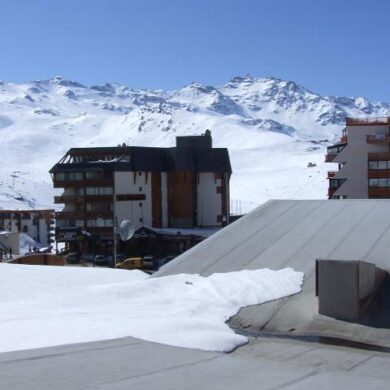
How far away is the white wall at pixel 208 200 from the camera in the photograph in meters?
60.5

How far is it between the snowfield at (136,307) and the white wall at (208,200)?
1814 inches

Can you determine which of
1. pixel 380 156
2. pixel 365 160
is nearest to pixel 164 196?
pixel 365 160

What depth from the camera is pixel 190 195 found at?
5922 centimetres

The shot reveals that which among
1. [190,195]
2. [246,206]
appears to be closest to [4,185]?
[246,206]

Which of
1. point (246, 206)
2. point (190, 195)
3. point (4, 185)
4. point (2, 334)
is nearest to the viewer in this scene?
point (2, 334)

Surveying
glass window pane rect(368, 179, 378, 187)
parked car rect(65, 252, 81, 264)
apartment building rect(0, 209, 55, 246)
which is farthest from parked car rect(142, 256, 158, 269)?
apartment building rect(0, 209, 55, 246)

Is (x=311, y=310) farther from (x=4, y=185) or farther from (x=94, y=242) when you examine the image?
(x=4, y=185)

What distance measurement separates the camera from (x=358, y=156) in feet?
164

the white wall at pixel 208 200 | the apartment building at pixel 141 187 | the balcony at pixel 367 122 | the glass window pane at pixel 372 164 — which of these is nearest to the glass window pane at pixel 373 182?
the glass window pane at pixel 372 164

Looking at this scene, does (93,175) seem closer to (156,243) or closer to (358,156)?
(156,243)

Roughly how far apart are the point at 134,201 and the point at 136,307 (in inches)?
1840

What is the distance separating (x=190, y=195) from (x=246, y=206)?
138 feet

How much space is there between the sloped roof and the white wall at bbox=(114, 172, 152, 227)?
39729 millimetres

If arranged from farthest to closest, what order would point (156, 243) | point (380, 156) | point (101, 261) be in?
→ 1. point (156, 243)
2. point (380, 156)
3. point (101, 261)
